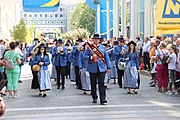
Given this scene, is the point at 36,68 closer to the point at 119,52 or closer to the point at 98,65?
the point at 98,65

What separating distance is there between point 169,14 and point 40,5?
34.9ft

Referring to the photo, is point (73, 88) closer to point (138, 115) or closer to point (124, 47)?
point (124, 47)

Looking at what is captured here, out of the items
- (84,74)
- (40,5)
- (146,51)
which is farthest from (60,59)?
(40,5)

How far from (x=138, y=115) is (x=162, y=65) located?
16.3 ft

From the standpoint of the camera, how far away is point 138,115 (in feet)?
33.1

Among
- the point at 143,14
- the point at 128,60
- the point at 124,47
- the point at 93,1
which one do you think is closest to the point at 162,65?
the point at 128,60

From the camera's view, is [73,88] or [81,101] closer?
[81,101]

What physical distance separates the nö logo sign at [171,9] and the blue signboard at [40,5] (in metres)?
10.2

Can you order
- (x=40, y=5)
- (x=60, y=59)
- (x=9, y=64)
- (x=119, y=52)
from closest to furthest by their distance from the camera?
(x=9, y=64), (x=60, y=59), (x=119, y=52), (x=40, y=5)

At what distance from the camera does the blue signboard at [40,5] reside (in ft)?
89.3

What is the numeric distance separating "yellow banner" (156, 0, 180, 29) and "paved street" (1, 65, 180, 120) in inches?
174

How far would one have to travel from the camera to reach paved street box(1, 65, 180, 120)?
10062 millimetres

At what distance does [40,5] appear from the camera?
27469 millimetres

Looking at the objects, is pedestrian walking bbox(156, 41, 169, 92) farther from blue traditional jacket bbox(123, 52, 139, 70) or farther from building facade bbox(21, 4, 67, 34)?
building facade bbox(21, 4, 67, 34)
